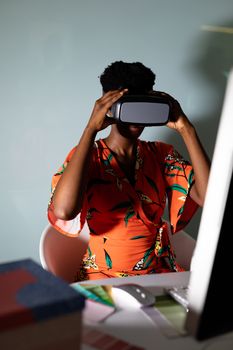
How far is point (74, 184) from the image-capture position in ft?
4.19

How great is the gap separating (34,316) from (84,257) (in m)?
0.89

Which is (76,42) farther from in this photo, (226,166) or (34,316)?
(34,316)

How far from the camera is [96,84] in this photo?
70.7 inches

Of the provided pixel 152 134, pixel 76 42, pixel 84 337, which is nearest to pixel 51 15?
pixel 76 42

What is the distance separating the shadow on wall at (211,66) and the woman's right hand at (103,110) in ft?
2.18

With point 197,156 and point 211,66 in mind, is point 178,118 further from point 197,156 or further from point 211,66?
point 211,66

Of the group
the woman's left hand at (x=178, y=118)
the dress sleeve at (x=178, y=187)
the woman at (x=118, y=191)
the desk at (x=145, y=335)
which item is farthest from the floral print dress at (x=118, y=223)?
the desk at (x=145, y=335)

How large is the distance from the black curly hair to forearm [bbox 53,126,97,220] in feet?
0.76

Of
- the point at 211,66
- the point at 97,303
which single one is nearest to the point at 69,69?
the point at 211,66

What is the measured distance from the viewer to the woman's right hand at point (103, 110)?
131 cm

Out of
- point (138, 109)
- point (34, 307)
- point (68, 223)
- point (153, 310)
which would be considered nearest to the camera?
point (34, 307)

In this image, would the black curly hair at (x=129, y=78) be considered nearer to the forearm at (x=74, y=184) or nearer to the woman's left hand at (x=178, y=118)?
the woman's left hand at (x=178, y=118)

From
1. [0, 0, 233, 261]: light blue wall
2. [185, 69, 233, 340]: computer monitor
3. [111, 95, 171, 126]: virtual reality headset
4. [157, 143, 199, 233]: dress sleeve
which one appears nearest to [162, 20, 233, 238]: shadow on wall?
[0, 0, 233, 261]: light blue wall

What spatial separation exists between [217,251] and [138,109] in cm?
70
